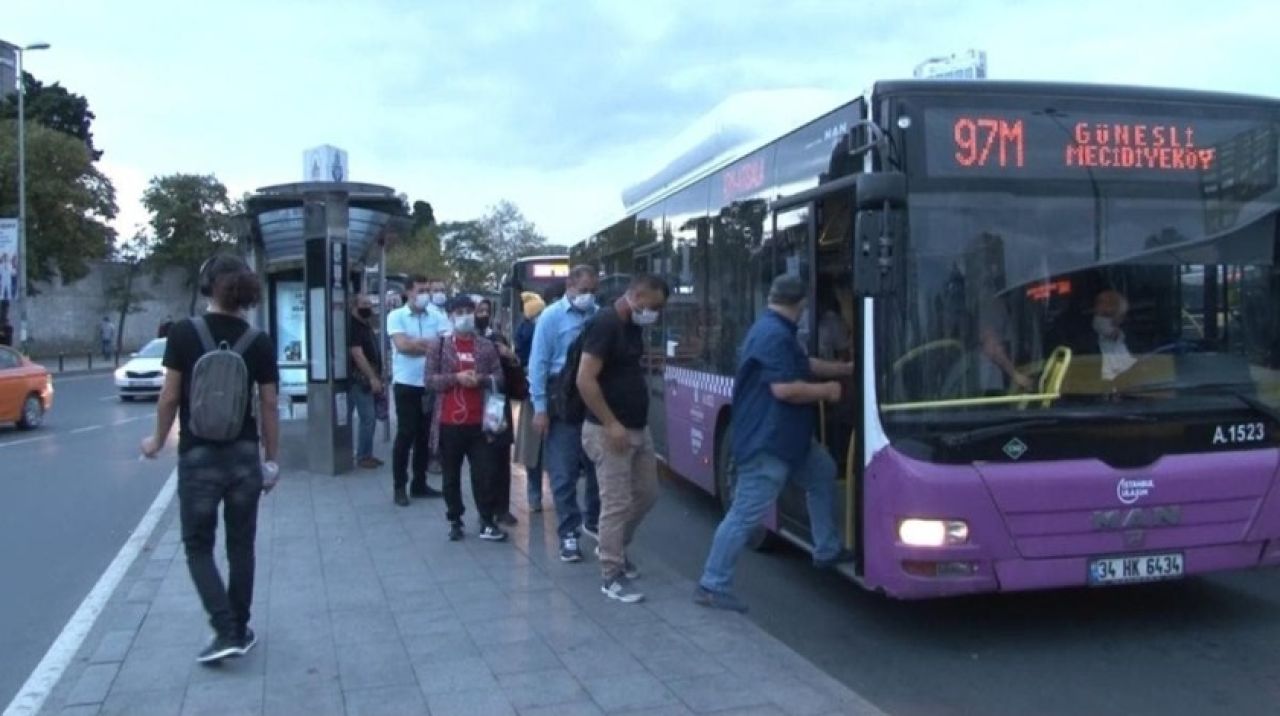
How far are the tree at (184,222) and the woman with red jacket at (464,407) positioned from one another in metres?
50.0

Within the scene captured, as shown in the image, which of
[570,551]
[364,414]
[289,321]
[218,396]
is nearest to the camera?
[218,396]

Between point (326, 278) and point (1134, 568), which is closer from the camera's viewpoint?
point (1134, 568)

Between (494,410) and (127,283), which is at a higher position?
(127,283)

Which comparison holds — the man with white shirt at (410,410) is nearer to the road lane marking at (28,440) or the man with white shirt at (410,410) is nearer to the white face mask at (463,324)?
the white face mask at (463,324)

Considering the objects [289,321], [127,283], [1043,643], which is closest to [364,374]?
[289,321]

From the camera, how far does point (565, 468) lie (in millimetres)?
8461

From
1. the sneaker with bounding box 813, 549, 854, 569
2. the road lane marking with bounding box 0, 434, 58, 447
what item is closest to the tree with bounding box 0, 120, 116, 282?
the road lane marking with bounding box 0, 434, 58, 447

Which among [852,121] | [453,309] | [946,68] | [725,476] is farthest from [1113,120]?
[453,309]

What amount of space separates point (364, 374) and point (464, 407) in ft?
14.4

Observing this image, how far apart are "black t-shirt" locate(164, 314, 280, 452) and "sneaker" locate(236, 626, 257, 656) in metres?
1.03

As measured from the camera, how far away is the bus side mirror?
5836mm

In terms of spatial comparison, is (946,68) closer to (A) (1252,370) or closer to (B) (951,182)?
(B) (951,182)

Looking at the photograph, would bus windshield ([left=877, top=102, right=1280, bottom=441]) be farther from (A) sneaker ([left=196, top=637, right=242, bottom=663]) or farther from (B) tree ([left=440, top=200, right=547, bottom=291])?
(B) tree ([left=440, top=200, right=547, bottom=291])

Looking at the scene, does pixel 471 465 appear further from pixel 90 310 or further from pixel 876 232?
pixel 90 310
